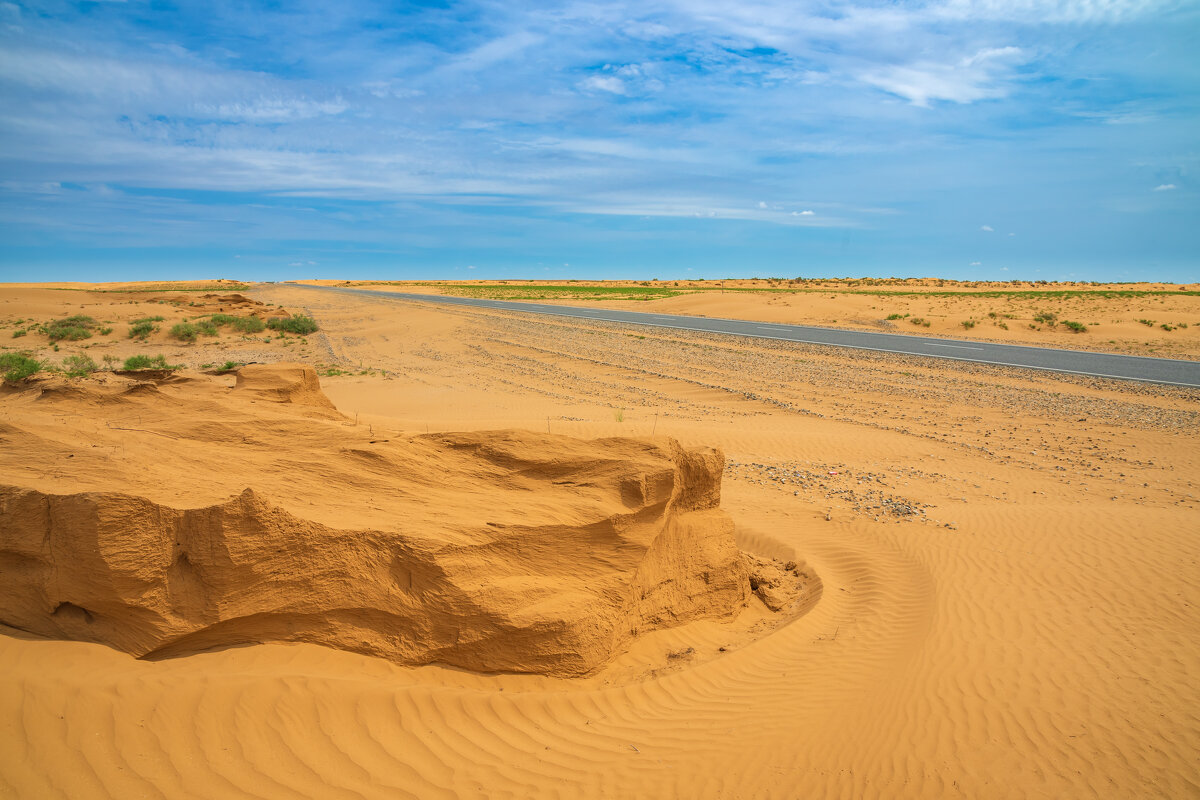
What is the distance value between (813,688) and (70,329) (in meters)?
36.3

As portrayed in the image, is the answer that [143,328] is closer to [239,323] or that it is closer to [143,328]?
[143,328]

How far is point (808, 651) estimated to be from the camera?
6.27 m

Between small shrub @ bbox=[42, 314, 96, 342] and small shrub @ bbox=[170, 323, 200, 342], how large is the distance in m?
3.33

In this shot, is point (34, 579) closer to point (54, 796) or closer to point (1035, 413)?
point (54, 796)

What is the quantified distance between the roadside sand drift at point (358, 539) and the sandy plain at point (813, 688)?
8.7 inches

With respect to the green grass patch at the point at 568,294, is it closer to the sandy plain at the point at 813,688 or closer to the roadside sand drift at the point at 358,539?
the sandy plain at the point at 813,688

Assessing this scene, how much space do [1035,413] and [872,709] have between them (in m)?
13.9

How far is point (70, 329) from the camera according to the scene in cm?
3041

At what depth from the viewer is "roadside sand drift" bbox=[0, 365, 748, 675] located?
4.69 m

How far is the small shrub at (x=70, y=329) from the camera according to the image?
29.8m

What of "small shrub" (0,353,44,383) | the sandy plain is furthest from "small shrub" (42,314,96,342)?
the sandy plain

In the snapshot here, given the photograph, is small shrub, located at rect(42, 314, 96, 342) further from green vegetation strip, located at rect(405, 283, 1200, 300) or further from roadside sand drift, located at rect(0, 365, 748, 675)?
green vegetation strip, located at rect(405, 283, 1200, 300)

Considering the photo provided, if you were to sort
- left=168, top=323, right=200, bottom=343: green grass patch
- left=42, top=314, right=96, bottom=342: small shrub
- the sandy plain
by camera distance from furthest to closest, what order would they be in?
1. left=168, top=323, right=200, bottom=343: green grass patch
2. left=42, top=314, right=96, bottom=342: small shrub
3. the sandy plain

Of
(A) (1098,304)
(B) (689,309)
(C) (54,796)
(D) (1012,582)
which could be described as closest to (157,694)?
(C) (54,796)
